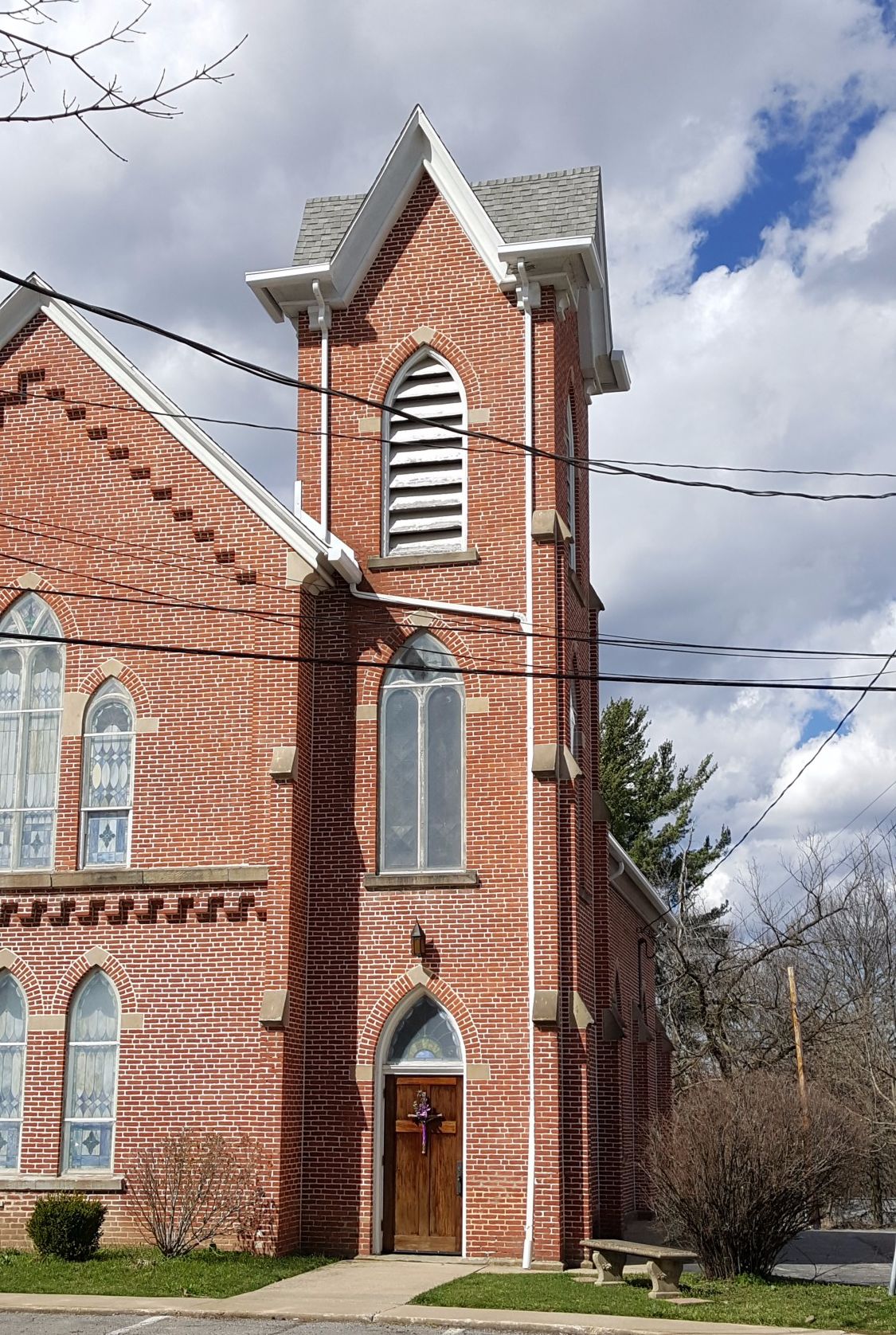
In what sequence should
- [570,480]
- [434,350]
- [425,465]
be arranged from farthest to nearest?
[570,480] < [434,350] < [425,465]

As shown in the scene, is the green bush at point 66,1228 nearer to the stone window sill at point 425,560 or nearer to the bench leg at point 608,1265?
the bench leg at point 608,1265

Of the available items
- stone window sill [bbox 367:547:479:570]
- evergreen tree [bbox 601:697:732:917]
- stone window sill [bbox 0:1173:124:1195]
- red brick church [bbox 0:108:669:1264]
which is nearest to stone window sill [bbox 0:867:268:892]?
red brick church [bbox 0:108:669:1264]

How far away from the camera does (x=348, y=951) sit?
19125mm

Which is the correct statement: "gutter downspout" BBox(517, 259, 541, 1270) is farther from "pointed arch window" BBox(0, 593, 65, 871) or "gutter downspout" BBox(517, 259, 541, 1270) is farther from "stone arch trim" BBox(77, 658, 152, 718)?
"pointed arch window" BBox(0, 593, 65, 871)

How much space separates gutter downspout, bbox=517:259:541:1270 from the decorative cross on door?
126 centimetres

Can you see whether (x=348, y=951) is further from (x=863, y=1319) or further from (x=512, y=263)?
(x=512, y=263)

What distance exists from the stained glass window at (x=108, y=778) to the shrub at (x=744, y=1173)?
25.0 ft

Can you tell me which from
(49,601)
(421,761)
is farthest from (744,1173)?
(49,601)

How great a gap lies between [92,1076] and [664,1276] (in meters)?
7.48

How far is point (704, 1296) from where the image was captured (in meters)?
15.3

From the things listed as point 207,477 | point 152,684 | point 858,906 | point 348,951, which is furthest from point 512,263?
point 858,906

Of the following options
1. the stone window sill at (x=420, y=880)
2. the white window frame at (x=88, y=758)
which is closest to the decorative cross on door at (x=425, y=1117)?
the stone window sill at (x=420, y=880)

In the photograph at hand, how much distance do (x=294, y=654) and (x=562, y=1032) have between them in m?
5.71

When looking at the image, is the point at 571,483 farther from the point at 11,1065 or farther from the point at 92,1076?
the point at 11,1065
